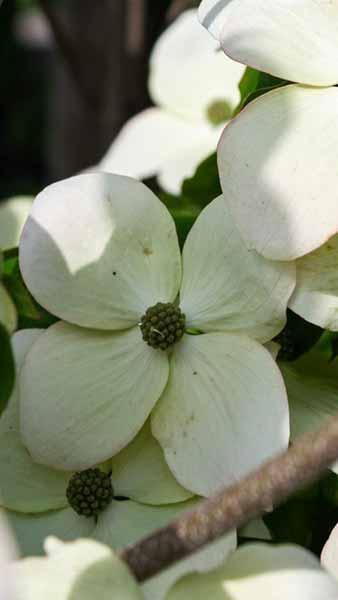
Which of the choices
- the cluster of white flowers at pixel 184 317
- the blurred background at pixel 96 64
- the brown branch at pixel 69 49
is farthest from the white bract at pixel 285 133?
the brown branch at pixel 69 49

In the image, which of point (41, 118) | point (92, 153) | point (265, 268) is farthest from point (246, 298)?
point (41, 118)

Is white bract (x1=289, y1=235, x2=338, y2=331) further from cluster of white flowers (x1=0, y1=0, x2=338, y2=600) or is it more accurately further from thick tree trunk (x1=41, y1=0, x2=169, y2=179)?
thick tree trunk (x1=41, y1=0, x2=169, y2=179)

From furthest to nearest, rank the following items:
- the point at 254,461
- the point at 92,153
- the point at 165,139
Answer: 1. the point at 92,153
2. the point at 165,139
3. the point at 254,461

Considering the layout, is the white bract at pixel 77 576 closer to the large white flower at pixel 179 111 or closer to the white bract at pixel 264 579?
the white bract at pixel 264 579

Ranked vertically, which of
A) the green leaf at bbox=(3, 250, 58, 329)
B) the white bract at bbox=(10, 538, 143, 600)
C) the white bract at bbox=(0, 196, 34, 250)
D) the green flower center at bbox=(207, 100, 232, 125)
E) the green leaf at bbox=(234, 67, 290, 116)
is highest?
the green leaf at bbox=(234, 67, 290, 116)

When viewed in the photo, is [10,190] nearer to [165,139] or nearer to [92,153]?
[92,153]

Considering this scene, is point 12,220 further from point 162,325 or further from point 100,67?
point 100,67

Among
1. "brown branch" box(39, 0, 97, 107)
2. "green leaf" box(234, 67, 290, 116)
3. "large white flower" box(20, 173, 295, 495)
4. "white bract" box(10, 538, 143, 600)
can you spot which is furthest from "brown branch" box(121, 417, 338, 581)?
"brown branch" box(39, 0, 97, 107)
